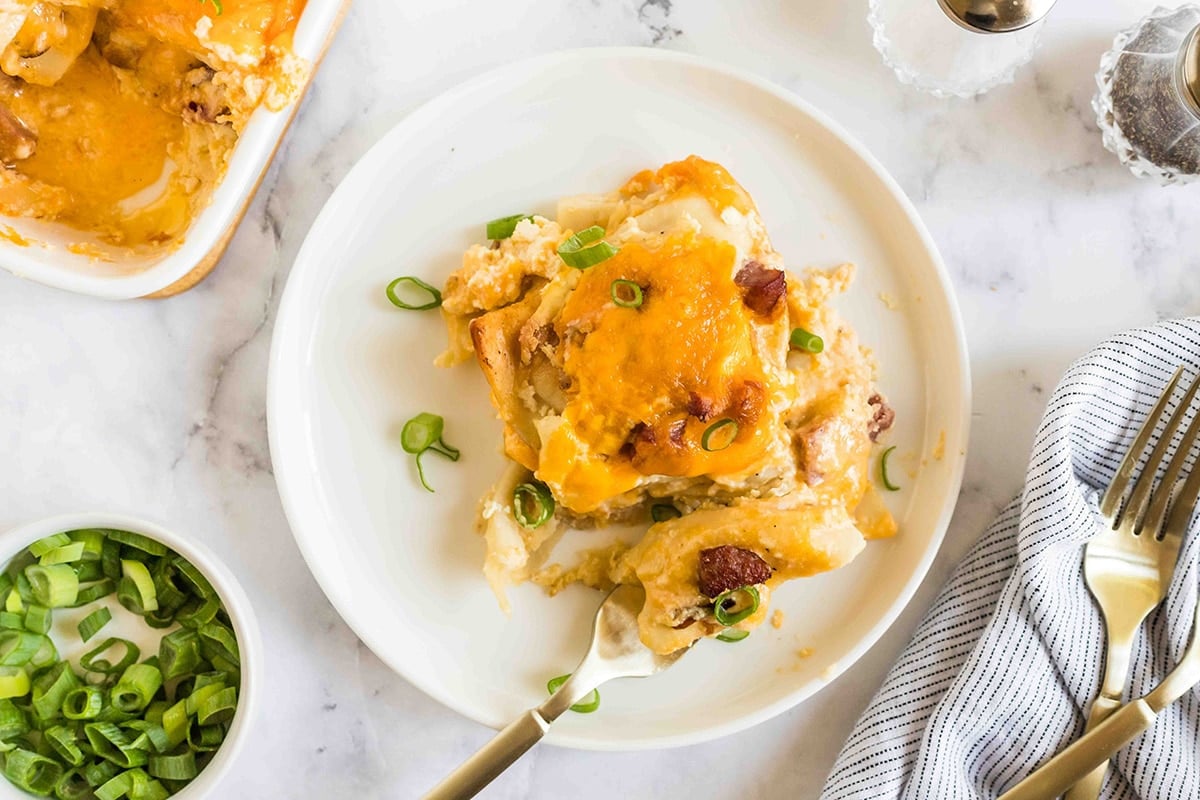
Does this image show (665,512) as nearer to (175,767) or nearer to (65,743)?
(175,767)

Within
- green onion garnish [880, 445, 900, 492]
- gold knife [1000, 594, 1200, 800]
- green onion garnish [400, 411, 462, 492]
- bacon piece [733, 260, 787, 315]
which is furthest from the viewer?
green onion garnish [880, 445, 900, 492]

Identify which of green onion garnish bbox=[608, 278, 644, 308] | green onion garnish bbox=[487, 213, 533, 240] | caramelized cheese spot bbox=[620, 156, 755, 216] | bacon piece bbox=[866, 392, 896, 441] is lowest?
bacon piece bbox=[866, 392, 896, 441]

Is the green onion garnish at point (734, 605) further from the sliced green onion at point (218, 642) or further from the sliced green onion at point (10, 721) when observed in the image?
the sliced green onion at point (10, 721)

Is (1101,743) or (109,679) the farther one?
(109,679)

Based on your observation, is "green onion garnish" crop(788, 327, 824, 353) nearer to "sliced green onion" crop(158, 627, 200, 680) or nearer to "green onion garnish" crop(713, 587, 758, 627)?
"green onion garnish" crop(713, 587, 758, 627)

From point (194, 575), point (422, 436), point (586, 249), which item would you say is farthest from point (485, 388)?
point (194, 575)

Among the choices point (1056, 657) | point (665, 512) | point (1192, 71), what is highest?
point (1192, 71)

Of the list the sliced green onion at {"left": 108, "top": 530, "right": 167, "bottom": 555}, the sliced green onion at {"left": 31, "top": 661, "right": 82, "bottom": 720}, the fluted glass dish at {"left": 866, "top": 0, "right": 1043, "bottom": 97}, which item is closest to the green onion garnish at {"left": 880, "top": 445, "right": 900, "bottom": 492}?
the fluted glass dish at {"left": 866, "top": 0, "right": 1043, "bottom": 97}
